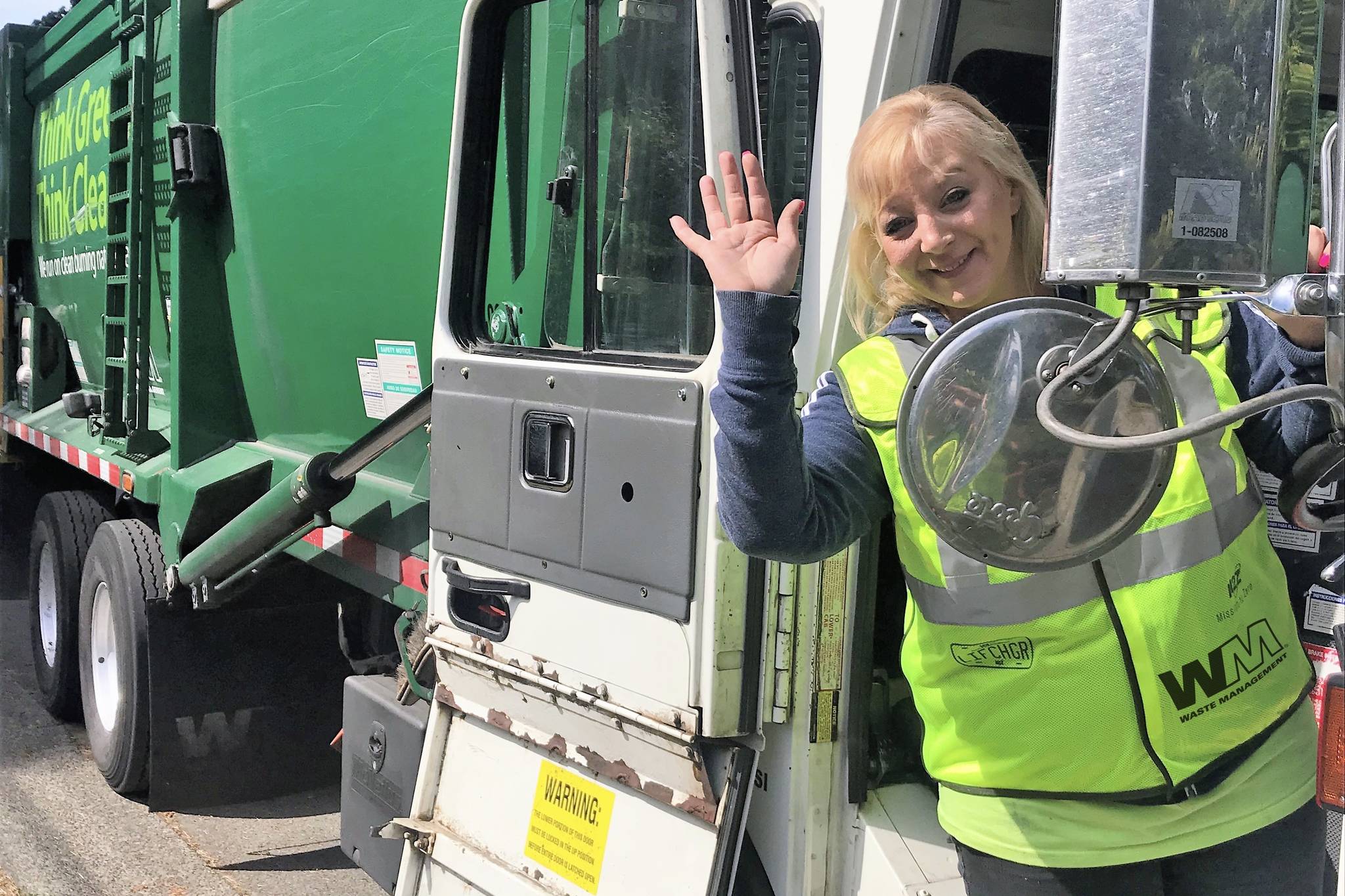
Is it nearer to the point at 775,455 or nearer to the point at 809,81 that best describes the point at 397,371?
the point at 809,81

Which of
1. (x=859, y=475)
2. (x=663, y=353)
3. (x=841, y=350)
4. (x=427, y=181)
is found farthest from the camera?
(x=427, y=181)

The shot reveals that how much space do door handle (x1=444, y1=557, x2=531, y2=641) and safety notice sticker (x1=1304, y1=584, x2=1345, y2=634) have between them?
1.11m

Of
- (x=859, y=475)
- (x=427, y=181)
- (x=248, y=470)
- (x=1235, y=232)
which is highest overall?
(x=427, y=181)

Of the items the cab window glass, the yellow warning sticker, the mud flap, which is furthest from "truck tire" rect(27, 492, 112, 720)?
the yellow warning sticker

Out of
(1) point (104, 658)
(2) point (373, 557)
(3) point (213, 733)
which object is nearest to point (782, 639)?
(2) point (373, 557)

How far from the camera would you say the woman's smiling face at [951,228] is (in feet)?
4.59

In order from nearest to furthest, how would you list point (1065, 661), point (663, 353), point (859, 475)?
point (1065, 661), point (859, 475), point (663, 353)

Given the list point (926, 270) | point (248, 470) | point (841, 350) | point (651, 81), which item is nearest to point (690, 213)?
point (651, 81)

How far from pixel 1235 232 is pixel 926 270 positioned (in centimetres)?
47

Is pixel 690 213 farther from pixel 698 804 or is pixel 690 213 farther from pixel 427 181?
pixel 427 181

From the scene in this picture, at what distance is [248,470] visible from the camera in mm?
3463

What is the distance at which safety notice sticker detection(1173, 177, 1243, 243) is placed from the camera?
38.7 inches

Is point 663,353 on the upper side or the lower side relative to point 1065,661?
upper

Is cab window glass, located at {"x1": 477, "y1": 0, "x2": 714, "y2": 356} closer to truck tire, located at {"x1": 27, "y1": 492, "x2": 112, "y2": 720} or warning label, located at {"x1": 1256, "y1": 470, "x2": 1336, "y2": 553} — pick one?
warning label, located at {"x1": 1256, "y1": 470, "x2": 1336, "y2": 553}
